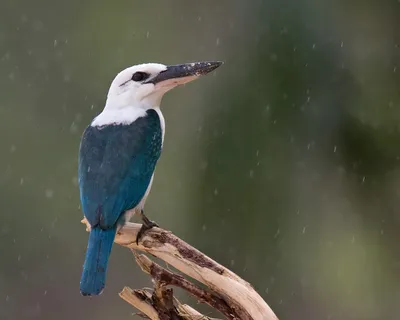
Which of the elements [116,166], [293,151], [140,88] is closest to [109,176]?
[116,166]

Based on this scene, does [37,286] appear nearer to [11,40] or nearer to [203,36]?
[11,40]

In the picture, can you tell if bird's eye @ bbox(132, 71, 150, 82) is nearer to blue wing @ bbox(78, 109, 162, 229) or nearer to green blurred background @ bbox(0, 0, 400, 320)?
blue wing @ bbox(78, 109, 162, 229)

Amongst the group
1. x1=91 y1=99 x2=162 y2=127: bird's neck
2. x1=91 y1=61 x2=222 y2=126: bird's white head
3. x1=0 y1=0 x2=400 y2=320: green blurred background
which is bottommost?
x1=0 y1=0 x2=400 y2=320: green blurred background

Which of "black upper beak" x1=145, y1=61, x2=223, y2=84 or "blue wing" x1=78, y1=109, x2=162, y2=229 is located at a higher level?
"black upper beak" x1=145, y1=61, x2=223, y2=84

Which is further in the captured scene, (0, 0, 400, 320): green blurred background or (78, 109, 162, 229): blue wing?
(0, 0, 400, 320): green blurred background

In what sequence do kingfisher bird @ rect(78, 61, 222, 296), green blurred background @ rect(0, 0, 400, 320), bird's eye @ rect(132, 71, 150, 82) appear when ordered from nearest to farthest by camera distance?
kingfisher bird @ rect(78, 61, 222, 296), bird's eye @ rect(132, 71, 150, 82), green blurred background @ rect(0, 0, 400, 320)

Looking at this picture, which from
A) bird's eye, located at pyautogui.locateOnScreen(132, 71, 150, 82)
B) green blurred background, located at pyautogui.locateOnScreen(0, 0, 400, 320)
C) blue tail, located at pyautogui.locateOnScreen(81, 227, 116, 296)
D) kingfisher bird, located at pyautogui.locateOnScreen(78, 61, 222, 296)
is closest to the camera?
blue tail, located at pyautogui.locateOnScreen(81, 227, 116, 296)

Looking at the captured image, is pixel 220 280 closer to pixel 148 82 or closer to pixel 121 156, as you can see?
pixel 121 156

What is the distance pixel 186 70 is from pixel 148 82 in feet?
0.62

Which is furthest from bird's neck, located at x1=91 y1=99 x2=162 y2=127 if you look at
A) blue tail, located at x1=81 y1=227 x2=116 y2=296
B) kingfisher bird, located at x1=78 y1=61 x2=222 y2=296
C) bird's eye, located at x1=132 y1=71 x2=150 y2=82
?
blue tail, located at x1=81 y1=227 x2=116 y2=296

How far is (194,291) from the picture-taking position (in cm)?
336

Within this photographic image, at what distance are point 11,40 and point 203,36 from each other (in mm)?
2482

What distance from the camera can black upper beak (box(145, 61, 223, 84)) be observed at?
3.76m

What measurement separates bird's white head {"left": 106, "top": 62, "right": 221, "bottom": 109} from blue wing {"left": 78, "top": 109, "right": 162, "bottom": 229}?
0.30 ft
